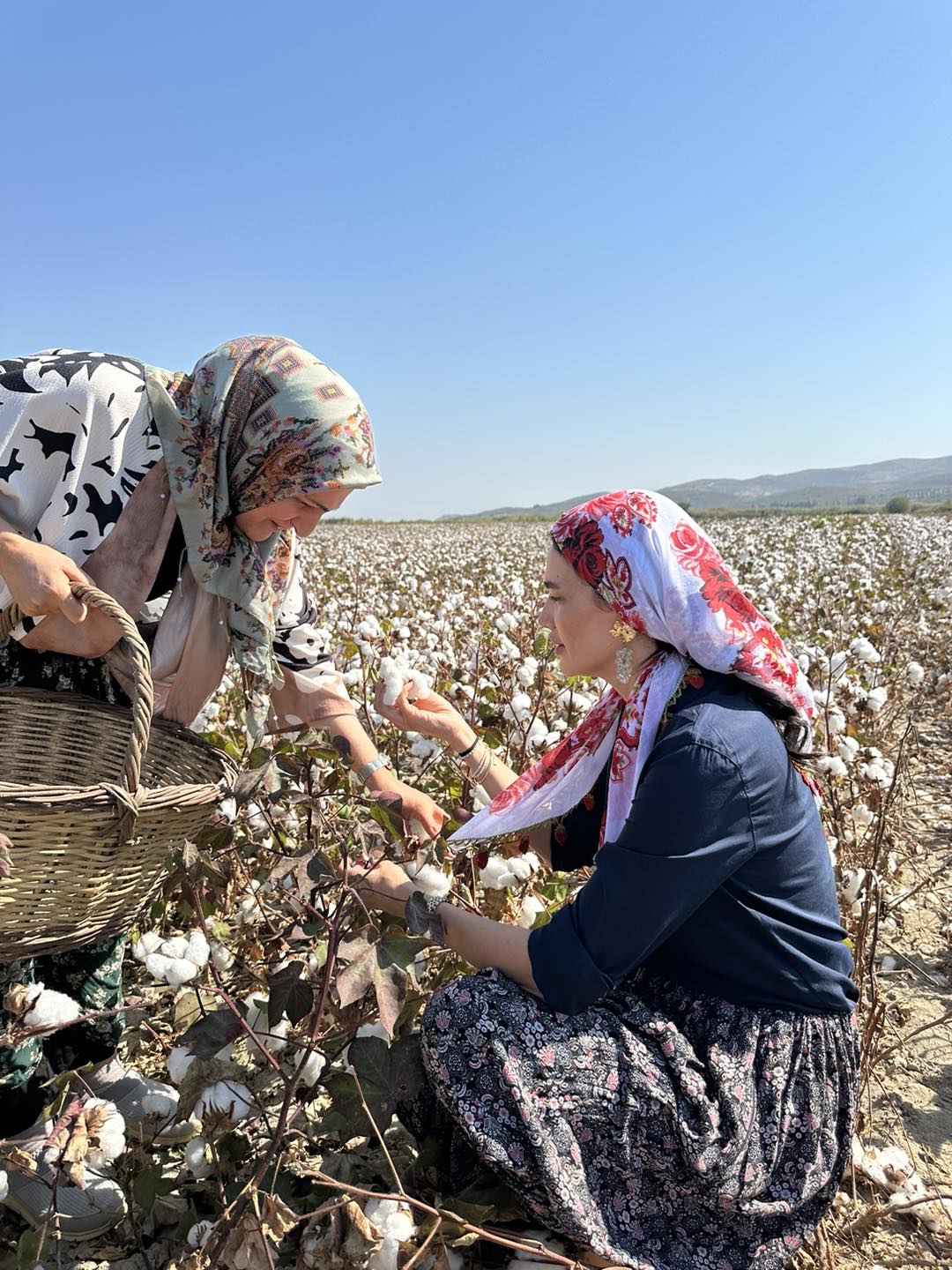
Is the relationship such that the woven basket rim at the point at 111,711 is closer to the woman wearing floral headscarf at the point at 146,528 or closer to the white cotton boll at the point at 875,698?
the woman wearing floral headscarf at the point at 146,528

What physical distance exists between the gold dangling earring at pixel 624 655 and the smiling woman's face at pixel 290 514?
59 cm

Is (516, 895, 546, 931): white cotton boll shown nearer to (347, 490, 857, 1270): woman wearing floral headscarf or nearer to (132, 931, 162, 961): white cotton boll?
(347, 490, 857, 1270): woman wearing floral headscarf

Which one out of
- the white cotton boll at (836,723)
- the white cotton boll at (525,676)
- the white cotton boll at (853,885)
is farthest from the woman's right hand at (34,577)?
the white cotton boll at (836,723)

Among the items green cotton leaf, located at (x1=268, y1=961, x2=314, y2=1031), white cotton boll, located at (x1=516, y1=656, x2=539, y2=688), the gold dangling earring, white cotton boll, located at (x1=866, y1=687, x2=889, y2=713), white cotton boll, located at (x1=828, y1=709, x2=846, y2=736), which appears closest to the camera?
green cotton leaf, located at (x1=268, y1=961, x2=314, y2=1031)

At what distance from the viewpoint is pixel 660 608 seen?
1.63 meters

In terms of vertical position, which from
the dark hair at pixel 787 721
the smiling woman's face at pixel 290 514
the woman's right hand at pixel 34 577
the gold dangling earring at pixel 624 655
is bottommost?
the dark hair at pixel 787 721

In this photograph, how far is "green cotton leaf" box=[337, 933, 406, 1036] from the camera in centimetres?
126

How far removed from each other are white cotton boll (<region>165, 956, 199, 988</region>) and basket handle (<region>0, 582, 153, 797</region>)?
0.74ft

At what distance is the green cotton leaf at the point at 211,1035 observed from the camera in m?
1.38

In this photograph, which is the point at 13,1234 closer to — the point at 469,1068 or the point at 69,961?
the point at 69,961

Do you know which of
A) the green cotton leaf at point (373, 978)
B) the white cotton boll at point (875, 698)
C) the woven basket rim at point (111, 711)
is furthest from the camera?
the white cotton boll at point (875, 698)

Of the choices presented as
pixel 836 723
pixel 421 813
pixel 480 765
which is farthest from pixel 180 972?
pixel 836 723

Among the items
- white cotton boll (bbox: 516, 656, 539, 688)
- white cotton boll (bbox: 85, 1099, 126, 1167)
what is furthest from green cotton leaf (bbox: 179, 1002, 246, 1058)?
white cotton boll (bbox: 516, 656, 539, 688)

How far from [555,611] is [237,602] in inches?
26.4
